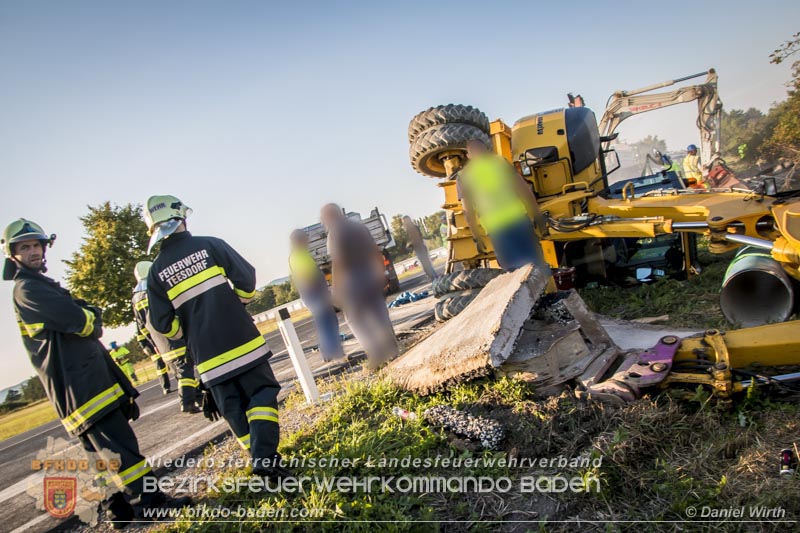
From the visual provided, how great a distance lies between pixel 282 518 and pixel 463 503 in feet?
3.24

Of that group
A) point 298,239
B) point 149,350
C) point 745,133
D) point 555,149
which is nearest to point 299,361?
point 298,239

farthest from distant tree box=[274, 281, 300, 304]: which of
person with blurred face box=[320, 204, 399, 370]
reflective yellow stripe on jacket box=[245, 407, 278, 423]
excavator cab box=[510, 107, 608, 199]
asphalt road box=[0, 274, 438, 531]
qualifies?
reflective yellow stripe on jacket box=[245, 407, 278, 423]

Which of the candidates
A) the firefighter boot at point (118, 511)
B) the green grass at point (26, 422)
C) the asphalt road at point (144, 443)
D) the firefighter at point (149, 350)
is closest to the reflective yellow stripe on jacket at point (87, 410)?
the firefighter boot at point (118, 511)

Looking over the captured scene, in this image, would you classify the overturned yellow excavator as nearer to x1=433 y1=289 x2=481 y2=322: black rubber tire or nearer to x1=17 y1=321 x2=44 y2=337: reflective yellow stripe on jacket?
x1=433 y1=289 x2=481 y2=322: black rubber tire

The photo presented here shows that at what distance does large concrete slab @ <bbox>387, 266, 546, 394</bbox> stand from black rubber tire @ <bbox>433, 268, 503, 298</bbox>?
52.2 inches

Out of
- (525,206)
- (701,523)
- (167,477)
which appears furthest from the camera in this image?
(525,206)

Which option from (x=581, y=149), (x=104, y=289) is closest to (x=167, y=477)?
(x=581, y=149)

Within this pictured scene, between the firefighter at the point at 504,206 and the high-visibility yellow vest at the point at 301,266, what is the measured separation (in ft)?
10.5

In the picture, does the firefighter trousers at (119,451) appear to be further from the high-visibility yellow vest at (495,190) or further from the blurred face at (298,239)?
the blurred face at (298,239)

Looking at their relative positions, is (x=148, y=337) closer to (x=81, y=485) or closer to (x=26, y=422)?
(x=81, y=485)

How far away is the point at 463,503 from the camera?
220cm

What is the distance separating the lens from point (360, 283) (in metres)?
5.21

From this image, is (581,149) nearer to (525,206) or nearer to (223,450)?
(525,206)

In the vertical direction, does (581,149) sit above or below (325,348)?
above
